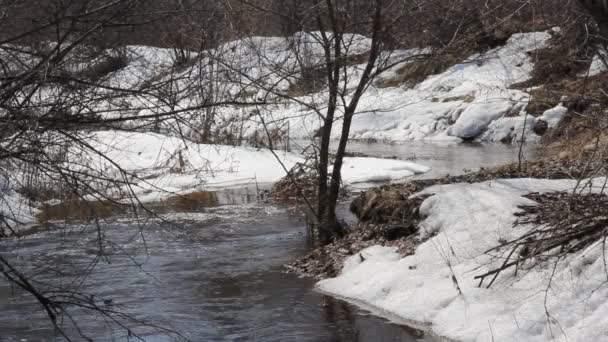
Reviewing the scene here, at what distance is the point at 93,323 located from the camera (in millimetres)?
7980

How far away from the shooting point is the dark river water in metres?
7.40

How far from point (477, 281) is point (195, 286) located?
3.63 meters

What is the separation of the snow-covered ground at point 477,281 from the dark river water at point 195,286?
0.36 metres

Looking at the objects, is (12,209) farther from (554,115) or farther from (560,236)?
(554,115)

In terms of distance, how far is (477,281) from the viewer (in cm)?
715

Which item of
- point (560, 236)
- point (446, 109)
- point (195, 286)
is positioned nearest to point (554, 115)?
point (446, 109)

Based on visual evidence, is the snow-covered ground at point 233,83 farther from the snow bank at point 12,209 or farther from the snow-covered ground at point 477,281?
the snow-covered ground at point 477,281

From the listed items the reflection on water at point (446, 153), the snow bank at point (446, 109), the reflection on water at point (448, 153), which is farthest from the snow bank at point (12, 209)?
the snow bank at point (446, 109)

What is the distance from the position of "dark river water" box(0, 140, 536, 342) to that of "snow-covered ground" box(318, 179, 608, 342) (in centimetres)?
36

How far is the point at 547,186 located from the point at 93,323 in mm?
5197

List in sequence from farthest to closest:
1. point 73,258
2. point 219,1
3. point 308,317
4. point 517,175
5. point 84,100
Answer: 1. point 517,175
2. point 73,258
3. point 308,317
4. point 219,1
5. point 84,100

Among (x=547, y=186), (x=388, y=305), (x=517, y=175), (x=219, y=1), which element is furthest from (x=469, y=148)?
(x=219, y=1)

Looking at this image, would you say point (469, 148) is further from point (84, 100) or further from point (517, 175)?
point (84, 100)

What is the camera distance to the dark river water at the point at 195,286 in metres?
7.40
